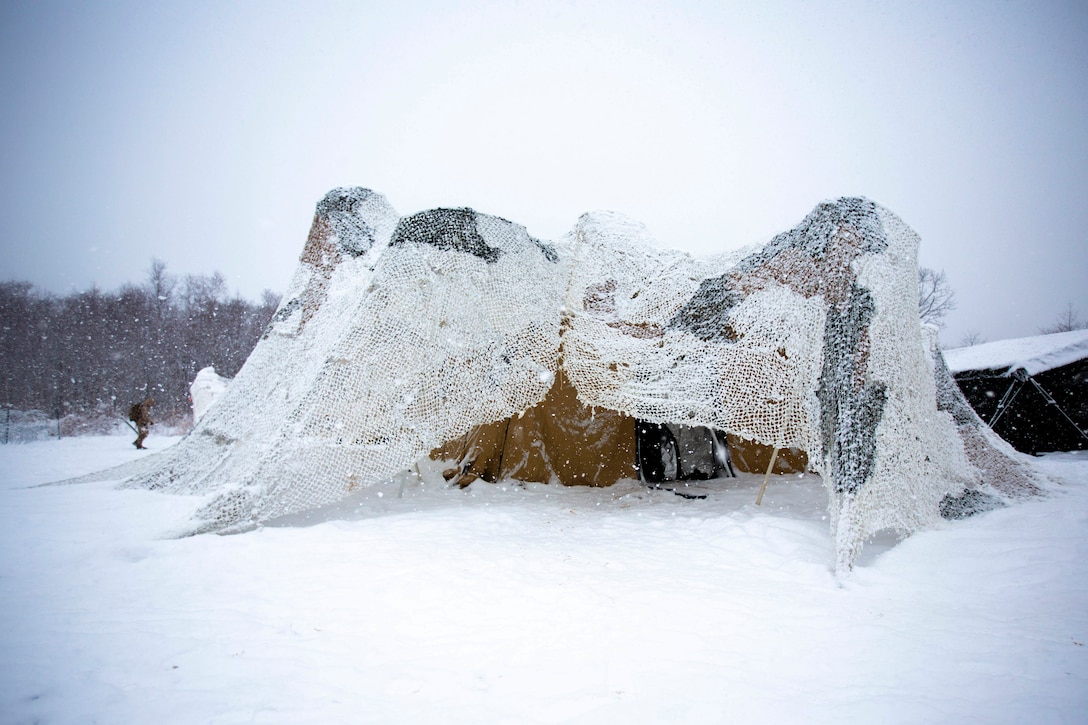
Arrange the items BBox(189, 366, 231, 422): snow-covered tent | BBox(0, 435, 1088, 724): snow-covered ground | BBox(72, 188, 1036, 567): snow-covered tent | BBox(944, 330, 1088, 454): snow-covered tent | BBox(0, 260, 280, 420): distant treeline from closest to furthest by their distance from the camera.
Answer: BBox(0, 435, 1088, 724): snow-covered ground → BBox(72, 188, 1036, 567): snow-covered tent → BBox(944, 330, 1088, 454): snow-covered tent → BBox(189, 366, 231, 422): snow-covered tent → BBox(0, 260, 280, 420): distant treeline

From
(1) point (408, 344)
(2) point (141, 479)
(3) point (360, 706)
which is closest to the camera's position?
(3) point (360, 706)

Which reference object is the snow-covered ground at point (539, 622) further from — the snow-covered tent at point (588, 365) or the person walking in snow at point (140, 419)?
the person walking in snow at point (140, 419)

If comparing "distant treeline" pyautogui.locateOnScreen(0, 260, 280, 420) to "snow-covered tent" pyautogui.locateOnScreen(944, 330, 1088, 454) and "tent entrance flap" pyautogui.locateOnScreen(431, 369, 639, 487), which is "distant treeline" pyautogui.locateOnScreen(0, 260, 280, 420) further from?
"snow-covered tent" pyautogui.locateOnScreen(944, 330, 1088, 454)

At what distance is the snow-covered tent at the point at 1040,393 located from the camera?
6461mm

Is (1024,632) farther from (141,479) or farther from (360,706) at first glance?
(141,479)

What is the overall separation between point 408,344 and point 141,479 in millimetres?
2866

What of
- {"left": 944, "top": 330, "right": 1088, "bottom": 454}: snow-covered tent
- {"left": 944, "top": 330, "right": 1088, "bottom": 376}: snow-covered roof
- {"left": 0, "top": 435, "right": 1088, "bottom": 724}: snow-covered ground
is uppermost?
{"left": 944, "top": 330, "right": 1088, "bottom": 376}: snow-covered roof

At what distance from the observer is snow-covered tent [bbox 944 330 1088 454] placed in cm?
646

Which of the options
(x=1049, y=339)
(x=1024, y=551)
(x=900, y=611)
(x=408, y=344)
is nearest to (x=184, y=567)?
(x=408, y=344)

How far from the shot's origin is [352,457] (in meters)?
3.25

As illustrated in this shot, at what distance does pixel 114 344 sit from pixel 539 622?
2374 cm

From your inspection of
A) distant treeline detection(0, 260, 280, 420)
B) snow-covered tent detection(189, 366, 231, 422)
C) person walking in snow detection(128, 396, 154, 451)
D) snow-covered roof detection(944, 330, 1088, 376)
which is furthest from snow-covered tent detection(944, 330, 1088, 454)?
distant treeline detection(0, 260, 280, 420)

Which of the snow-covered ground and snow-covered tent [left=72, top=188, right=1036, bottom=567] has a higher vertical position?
snow-covered tent [left=72, top=188, right=1036, bottom=567]

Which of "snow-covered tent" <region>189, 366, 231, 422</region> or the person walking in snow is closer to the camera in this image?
"snow-covered tent" <region>189, 366, 231, 422</region>
